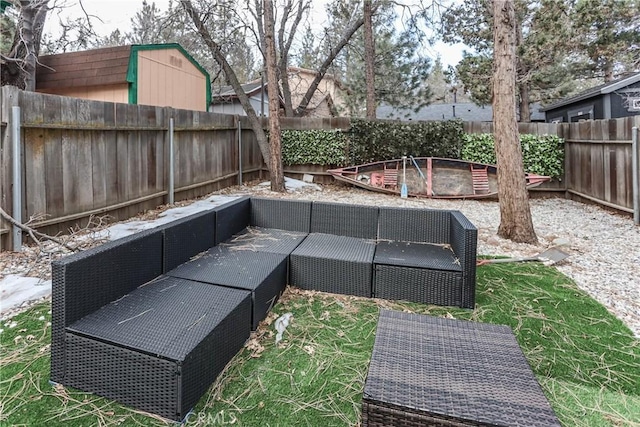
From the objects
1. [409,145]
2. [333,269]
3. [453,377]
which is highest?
[409,145]

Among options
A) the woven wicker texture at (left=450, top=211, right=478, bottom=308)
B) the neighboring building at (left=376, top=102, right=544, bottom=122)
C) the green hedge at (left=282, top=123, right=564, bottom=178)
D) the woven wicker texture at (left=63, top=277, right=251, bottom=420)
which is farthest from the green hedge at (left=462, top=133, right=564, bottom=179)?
the woven wicker texture at (left=63, top=277, right=251, bottom=420)

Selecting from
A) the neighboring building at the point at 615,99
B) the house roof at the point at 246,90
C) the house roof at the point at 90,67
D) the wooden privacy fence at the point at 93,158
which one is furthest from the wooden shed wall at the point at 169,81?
the neighboring building at the point at 615,99

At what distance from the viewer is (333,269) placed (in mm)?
2818

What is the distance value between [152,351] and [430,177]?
23.5ft

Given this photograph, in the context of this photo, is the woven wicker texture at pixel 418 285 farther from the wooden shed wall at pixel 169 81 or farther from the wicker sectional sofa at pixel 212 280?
the wooden shed wall at pixel 169 81

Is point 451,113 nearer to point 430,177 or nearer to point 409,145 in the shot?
point 409,145

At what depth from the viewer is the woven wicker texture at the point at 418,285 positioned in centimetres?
266

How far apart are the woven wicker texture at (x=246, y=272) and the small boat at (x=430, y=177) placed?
5617mm

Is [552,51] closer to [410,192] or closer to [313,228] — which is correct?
[410,192]

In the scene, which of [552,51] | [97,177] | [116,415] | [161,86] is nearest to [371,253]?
[116,415]

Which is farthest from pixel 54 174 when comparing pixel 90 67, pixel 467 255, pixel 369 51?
pixel 369 51

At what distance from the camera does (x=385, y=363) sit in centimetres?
150

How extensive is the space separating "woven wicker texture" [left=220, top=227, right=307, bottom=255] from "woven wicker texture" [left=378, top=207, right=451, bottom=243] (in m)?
0.72

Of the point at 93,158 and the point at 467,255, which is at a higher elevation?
the point at 93,158
